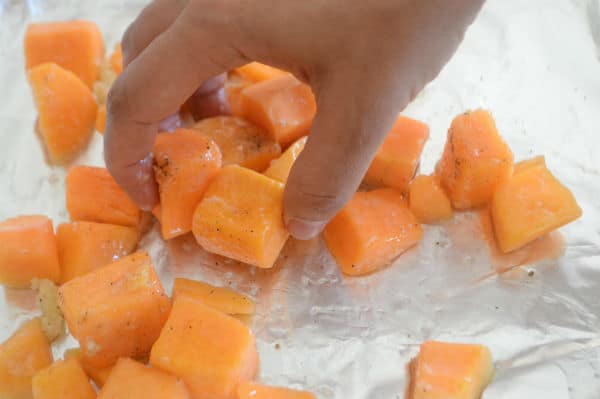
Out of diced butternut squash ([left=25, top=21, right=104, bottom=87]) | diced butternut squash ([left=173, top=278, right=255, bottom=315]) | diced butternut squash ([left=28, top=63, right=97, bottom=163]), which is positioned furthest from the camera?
diced butternut squash ([left=25, top=21, right=104, bottom=87])

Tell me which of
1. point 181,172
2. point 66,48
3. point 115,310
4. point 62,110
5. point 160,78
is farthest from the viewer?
point 66,48

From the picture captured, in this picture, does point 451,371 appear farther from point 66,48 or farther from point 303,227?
point 66,48

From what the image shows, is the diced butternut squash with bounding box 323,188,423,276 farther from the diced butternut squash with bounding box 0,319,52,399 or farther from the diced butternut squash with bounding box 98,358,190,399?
the diced butternut squash with bounding box 0,319,52,399

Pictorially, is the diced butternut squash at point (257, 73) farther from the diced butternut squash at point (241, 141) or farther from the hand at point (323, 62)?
the hand at point (323, 62)

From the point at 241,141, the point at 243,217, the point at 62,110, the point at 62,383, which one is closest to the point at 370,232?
the point at 243,217

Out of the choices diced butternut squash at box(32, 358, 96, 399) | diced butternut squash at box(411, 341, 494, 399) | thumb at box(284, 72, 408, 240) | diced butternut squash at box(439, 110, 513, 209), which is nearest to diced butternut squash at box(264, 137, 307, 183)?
thumb at box(284, 72, 408, 240)
